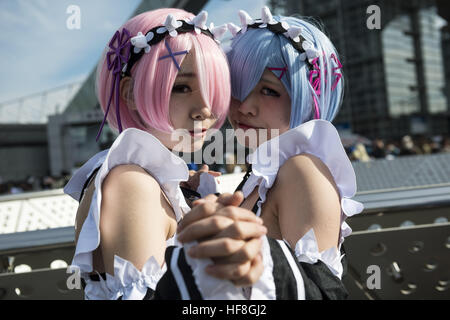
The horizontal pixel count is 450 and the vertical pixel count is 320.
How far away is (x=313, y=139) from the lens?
84 centimetres

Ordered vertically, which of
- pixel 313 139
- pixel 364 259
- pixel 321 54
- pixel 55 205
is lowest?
pixel 364 259

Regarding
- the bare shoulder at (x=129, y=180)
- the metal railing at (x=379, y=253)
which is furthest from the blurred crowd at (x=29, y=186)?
the bare shoulder at (x=129, y=180)

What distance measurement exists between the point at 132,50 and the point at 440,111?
3617 cm

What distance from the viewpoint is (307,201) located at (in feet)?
2.48

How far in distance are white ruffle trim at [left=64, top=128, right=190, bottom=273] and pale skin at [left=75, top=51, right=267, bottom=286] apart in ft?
0.05

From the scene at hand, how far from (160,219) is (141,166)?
0.11 meters

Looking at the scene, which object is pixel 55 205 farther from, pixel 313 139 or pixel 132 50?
pixel 313 139

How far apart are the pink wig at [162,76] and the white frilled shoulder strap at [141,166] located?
0.13m

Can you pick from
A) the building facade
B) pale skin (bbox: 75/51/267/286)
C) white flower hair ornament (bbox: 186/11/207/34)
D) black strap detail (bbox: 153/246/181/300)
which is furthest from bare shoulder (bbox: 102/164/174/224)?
the building facade

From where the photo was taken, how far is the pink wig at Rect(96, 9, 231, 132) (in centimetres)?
90

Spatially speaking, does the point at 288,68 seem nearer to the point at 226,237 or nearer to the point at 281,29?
the point at 281,29

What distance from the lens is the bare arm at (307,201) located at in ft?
2.45
